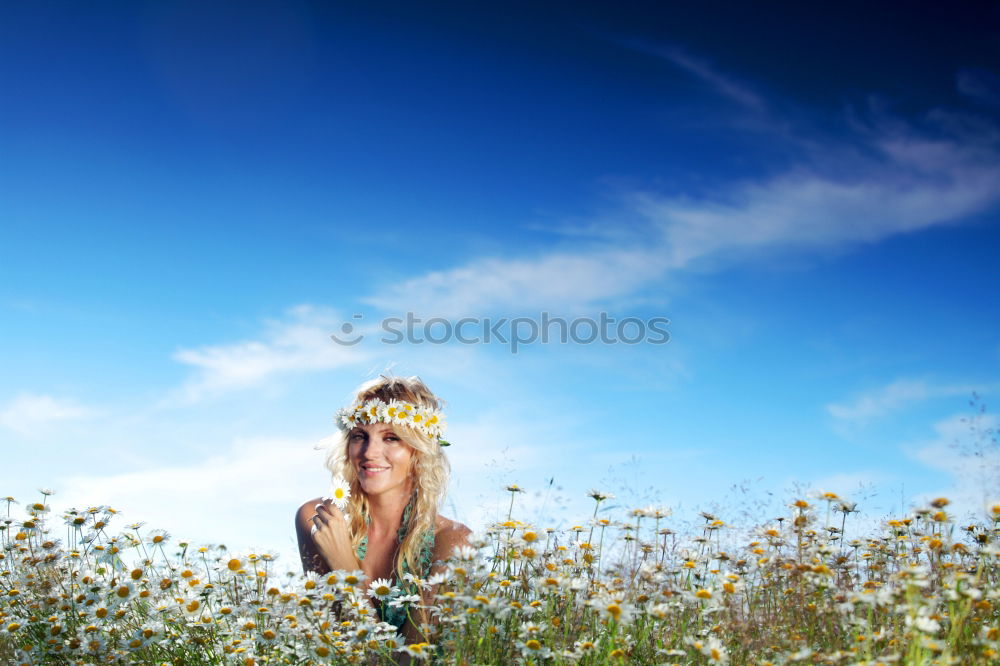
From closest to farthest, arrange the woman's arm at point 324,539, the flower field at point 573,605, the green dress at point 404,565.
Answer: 1. the flower field at point 573,605
2. the green dress at point 404,565
3. the woman's arm at point 324,539

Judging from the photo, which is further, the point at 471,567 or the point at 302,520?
the point at 302,520

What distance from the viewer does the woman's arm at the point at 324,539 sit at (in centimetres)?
718

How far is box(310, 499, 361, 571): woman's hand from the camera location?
23.7ft

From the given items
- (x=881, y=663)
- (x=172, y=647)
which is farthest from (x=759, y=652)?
(x=172, y=647)

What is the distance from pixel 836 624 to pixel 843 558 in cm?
48

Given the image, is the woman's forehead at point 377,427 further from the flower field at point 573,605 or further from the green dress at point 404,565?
the flower field at point 573,605

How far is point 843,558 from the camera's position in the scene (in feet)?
16.4

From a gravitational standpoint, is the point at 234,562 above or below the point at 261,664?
above

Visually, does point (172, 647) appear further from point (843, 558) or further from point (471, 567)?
point (843, 558)

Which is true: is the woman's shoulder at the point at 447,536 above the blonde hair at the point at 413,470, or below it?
below

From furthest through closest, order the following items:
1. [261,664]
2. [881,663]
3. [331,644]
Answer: [261,664] < [331,644] < [881,663]

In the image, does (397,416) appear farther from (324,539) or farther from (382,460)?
(324,539)

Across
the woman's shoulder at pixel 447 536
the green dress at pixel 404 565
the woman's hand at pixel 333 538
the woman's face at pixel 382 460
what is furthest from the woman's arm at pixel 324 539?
the woman's shoulder at pixel 447 536

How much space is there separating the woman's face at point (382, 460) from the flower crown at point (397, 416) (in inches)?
2.9
